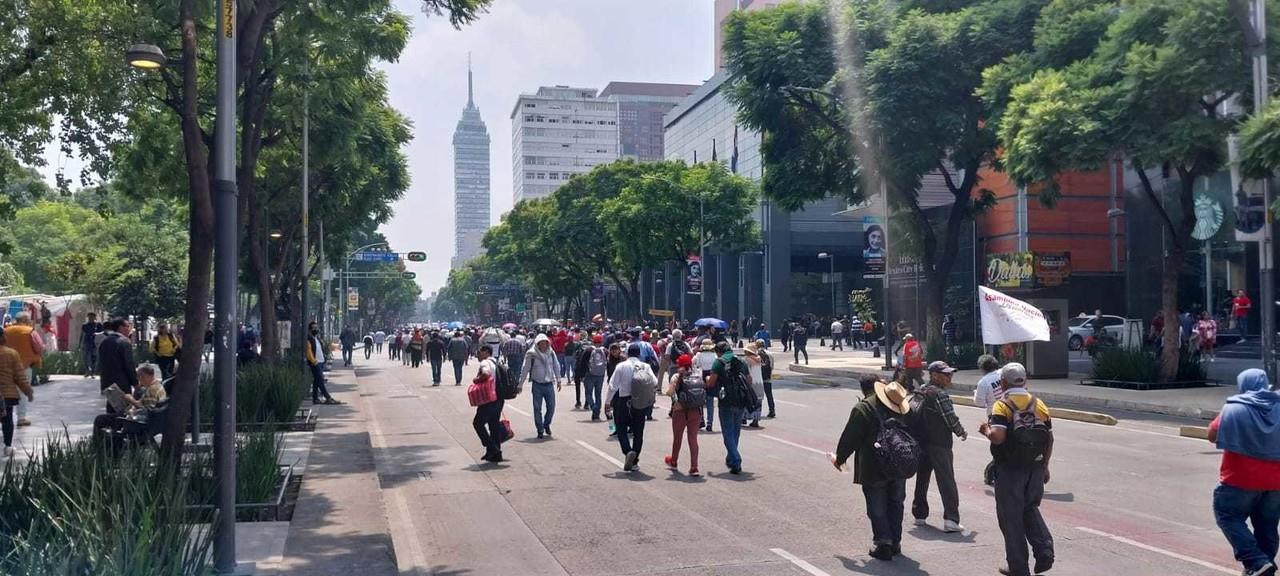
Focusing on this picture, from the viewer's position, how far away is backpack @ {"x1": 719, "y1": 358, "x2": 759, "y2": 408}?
42.5 ft

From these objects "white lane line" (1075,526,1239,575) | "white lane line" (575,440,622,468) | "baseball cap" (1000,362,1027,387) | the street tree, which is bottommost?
"white lane line" (1075,526,1239,575)

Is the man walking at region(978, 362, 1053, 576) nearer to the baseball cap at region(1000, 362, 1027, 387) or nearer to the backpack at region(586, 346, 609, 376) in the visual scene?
the baseball cap at region(1000, 362, 1027, 387)

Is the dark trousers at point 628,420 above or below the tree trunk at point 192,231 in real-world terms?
below

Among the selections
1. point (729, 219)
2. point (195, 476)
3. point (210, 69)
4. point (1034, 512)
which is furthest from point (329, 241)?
point (1034, 512)

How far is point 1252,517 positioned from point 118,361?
1513 cm

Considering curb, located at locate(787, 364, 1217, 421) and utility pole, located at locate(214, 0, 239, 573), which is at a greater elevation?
utility pole, located at locate(214, 0, 239, 573)

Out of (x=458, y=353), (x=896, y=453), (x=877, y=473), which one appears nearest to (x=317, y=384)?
(x=458, y=353)

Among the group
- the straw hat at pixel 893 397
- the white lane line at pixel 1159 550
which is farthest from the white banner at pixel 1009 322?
the straw hat at pixel 893 397

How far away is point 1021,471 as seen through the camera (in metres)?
7.78

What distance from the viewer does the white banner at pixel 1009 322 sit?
455 inches

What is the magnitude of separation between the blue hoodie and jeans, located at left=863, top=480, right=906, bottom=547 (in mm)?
2318

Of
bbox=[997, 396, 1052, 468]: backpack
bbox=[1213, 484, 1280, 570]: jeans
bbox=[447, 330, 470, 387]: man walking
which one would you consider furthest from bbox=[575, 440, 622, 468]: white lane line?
bbox=[447, 330, 470, 387]: man walking

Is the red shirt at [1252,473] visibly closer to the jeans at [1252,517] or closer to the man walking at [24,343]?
the jeans at [1252,517]

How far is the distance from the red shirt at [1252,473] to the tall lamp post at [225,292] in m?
6.83
